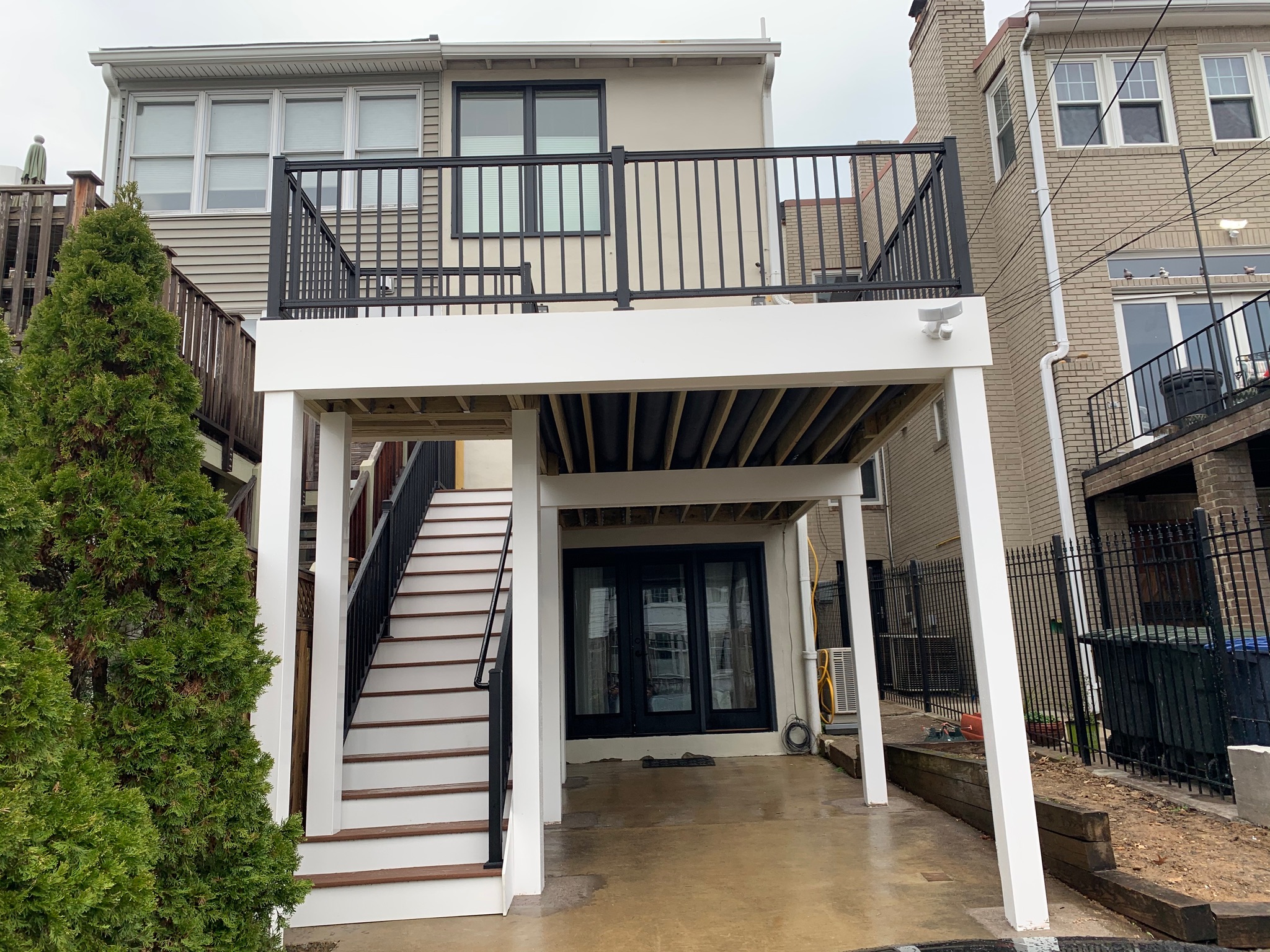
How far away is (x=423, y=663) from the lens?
658cm

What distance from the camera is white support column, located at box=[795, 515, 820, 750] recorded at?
9.98 m

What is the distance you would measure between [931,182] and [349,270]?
406cm

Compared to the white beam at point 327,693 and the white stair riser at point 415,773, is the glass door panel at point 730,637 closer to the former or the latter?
the white stair riser at point 415,773

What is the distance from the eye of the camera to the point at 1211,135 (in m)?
10.5

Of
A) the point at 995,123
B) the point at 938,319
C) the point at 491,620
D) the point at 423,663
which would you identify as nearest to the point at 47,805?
the point at 491,620

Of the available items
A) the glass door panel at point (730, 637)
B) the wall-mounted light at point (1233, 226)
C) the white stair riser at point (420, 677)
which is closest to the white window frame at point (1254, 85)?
the wall-mounted light at point (1233, 226)

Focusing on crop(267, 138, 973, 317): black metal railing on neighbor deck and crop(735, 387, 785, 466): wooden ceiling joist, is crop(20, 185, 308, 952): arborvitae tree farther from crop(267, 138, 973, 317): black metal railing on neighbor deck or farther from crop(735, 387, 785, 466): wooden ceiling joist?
crop(735, 387, 785, 466): wooden ceiling joist

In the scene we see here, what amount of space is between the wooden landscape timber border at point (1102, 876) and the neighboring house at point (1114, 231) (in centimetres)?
444

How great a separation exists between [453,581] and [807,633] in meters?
4.45

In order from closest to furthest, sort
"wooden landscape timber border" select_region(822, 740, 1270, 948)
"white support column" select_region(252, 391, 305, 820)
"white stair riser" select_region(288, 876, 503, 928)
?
"wooden landscape timber border" select_region(822, 740, 1270, 948) → "white support column" select_region(252, 391, 305, 820) → "white stair riser" select_region(288, 876, 503, 928)

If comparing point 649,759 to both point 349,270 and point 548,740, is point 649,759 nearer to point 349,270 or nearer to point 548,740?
point 548,740

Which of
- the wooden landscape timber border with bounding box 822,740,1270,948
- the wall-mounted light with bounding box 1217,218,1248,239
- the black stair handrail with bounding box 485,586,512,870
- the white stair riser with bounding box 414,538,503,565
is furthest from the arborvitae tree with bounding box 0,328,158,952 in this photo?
the wall-mounted light with bounding box 1217,218,1248,239

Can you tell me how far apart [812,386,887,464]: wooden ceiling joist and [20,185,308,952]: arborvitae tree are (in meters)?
3.74

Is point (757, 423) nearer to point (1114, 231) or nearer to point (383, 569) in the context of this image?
point (383, 569)
